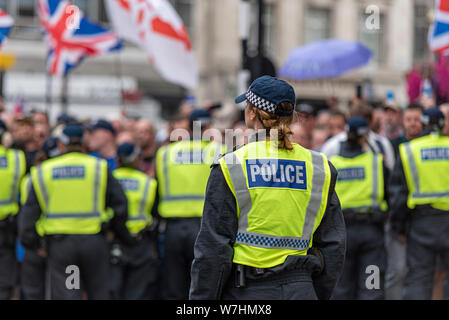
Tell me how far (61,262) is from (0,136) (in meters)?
2.11

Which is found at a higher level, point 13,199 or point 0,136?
point 0,136

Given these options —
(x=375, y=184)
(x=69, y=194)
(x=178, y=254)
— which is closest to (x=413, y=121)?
(x=375, y=184)

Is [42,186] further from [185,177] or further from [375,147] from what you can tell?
[375,147]

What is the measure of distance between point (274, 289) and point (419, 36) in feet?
92.8

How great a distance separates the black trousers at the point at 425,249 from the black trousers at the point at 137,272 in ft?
8.21

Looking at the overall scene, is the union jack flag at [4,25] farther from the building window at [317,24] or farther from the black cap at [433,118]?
the building window at [317,24]

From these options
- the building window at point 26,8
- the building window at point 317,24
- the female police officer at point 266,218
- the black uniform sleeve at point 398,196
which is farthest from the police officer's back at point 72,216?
the building window at point 317,24

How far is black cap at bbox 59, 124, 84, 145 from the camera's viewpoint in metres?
6.21

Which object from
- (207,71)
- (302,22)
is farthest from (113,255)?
(302,22)

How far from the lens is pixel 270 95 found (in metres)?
3.44
